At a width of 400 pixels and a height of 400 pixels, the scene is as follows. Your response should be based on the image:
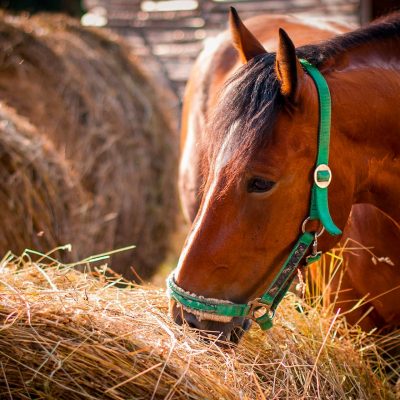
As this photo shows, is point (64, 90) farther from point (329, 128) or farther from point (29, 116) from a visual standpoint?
point (329, 128)

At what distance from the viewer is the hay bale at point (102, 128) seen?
5078mm

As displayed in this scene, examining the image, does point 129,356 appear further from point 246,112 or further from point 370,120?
point 370,120

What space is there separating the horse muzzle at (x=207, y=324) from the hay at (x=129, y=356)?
35 mm

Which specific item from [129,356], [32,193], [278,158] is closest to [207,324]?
[129,356]

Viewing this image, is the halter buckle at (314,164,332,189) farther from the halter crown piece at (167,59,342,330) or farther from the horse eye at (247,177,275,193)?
the horse eye at (247,177,275,193)

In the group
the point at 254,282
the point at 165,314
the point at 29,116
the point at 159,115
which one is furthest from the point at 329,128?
the point at 159,115

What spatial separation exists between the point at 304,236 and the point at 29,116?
339cm

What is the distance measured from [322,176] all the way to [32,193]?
2253mm

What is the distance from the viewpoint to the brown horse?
7.11 feet

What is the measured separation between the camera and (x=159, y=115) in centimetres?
599

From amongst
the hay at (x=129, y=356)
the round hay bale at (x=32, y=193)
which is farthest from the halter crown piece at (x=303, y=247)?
the round hay bale at (x=32, y=193)

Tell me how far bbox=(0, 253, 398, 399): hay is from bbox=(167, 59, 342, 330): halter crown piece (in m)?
0.11

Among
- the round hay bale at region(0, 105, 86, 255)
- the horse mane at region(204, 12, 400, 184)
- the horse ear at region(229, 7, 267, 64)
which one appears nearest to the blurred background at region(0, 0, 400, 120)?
the round hay bale at region(0, 105, 86, 255)

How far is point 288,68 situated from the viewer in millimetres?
2139
